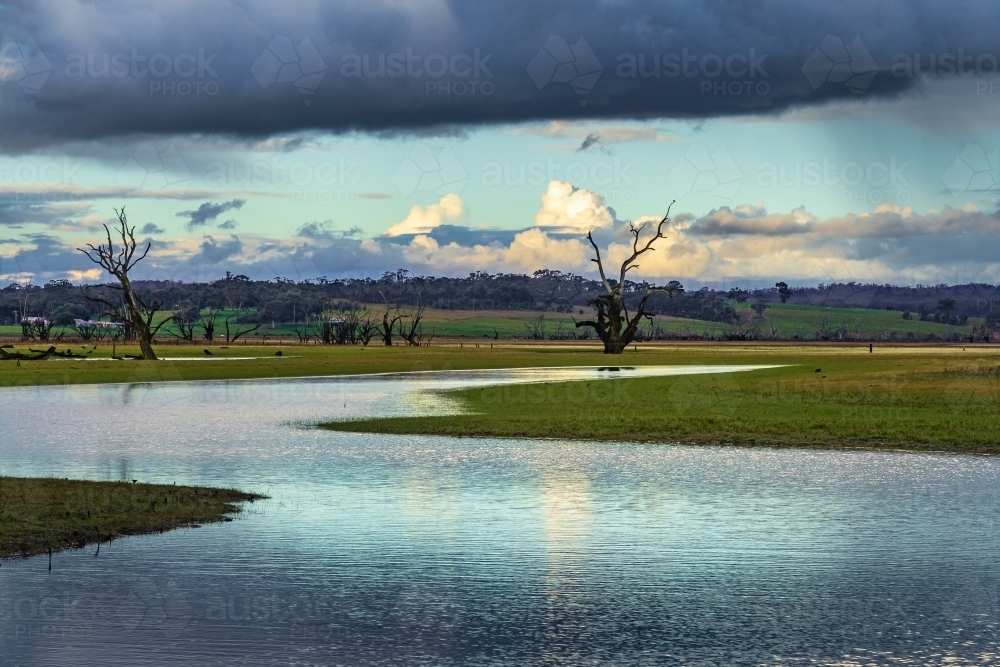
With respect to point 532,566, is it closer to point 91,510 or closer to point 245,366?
point 91,510

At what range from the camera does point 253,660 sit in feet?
41.1

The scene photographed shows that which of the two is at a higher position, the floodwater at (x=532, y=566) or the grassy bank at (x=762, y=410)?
the grassy bank at (x=762, y=410)

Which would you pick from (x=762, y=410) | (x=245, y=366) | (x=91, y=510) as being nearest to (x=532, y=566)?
(x=91, y=510)

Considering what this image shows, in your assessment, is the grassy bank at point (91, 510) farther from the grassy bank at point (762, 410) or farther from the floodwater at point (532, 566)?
the grassy bank at point (762, 410)

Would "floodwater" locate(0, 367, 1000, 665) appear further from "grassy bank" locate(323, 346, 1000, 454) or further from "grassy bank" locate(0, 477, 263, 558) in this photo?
"grassy bank" locate(323, 346, 1000, 454)

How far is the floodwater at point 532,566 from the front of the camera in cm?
1313

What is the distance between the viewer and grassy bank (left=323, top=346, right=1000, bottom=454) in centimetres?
3622

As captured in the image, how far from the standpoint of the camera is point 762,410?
45.2m

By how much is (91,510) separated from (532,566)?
8.45m

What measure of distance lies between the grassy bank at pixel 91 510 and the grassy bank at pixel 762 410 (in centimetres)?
1513

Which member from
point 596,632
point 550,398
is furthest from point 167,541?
point 550,398

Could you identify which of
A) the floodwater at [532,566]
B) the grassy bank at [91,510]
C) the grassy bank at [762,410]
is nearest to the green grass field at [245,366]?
the grassy bank at [762,410]

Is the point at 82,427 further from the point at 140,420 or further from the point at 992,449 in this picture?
the point at 992,449

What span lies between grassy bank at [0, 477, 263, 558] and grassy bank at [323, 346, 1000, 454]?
1513 cm
